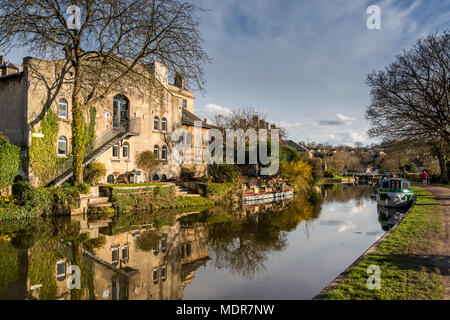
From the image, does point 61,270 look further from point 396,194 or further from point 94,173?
point 396,194

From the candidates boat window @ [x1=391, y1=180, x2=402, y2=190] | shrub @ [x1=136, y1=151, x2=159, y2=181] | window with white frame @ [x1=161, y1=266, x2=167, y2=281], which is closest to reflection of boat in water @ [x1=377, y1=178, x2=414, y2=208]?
boat window @ [x1=391, y1=180, x2=402, y2=190]

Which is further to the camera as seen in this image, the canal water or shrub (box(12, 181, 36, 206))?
shrub (box(12, 181, 36, 206))

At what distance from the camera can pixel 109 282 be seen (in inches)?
228

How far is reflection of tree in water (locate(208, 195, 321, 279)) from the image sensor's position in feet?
24.8

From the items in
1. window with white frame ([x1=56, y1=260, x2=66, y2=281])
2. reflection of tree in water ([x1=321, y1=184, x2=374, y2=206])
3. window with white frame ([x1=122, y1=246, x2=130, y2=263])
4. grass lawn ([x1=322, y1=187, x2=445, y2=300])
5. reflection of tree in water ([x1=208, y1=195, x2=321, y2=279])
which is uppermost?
grass lawn ([x1=322, y1=187, x2=445, y2=300])

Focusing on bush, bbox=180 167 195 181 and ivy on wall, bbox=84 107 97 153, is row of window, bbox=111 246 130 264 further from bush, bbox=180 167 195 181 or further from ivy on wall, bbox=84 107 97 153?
bush, bbox=180 167 195 181

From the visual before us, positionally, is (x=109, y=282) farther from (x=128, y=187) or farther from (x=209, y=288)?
(x=128, y=187)

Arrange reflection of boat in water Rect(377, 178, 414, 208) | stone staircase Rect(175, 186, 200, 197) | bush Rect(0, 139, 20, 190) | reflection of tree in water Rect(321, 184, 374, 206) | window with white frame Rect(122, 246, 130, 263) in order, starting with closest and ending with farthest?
window with white frame Rect(122, 246, 130, 263) → bush Rect(0, 139, 20, 190) → reflection of boat in water Rect(377, 178, 414, 208) → stone staircase Rect(175, 186, 200, 197) → reflection of tree in water Rect(321, 184, 374, 206)

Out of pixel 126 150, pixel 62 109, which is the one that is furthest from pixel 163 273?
pixel 126 150

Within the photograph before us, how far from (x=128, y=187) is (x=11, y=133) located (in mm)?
7994

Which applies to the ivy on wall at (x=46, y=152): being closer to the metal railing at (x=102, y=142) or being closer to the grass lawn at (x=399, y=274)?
the metal railing at (x=102, y=142)

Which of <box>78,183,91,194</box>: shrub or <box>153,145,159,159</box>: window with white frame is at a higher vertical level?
<box>153,145,159,159</box>: window with white frame
